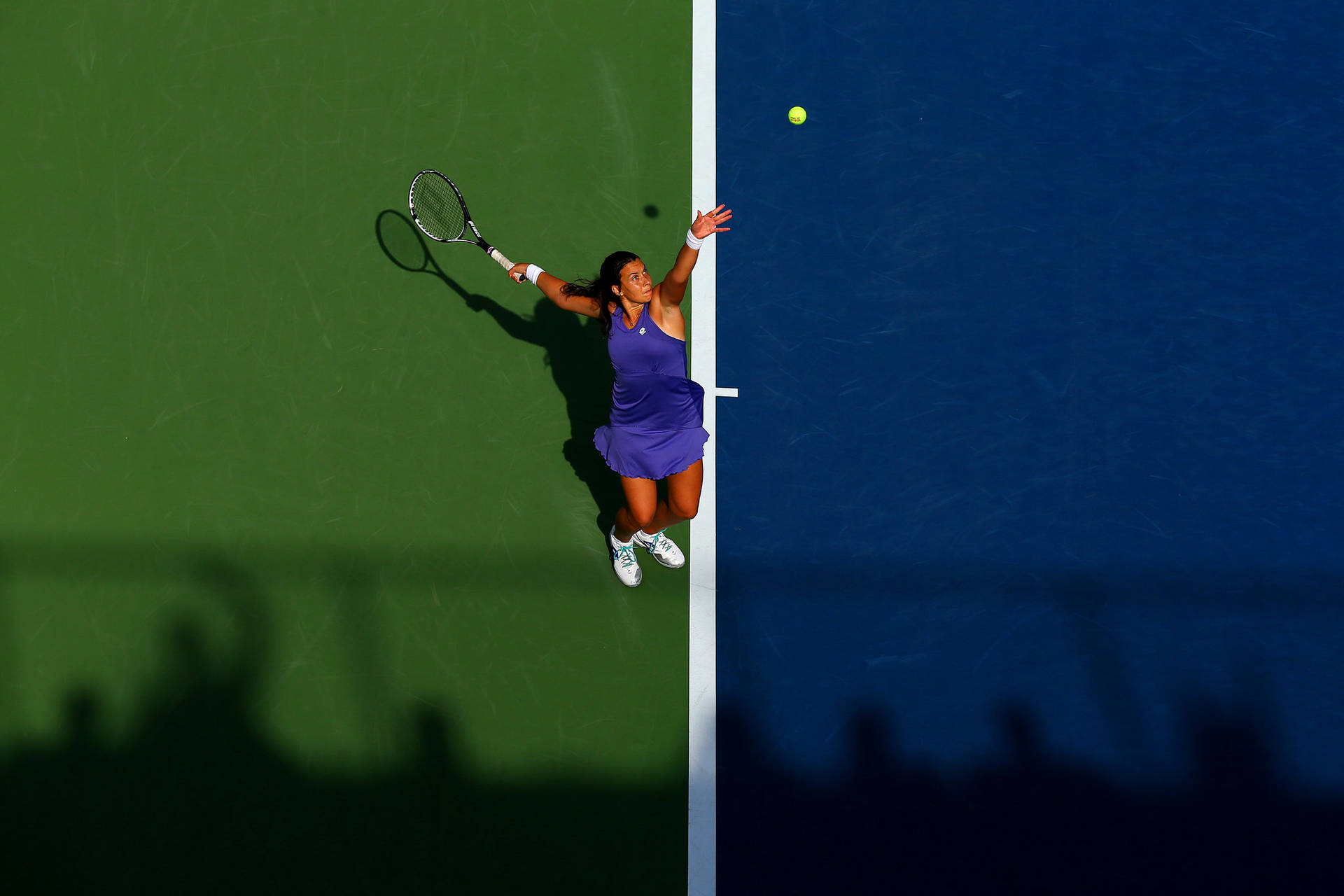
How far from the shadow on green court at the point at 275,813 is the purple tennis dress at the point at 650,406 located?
1.93m

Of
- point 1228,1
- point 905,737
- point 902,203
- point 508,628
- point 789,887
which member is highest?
point 1228,1

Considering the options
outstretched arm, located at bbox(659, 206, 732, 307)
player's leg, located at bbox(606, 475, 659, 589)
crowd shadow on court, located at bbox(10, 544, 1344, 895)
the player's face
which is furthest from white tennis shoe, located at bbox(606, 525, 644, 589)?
outstretched arm, located at bbox(659, 206, 732, 307)

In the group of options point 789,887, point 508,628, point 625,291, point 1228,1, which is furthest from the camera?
point 1228,1

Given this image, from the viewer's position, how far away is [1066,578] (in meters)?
5.66

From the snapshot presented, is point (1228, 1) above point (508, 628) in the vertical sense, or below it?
above

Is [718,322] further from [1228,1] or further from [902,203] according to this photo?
[1228,1]

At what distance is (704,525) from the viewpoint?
5883 mm

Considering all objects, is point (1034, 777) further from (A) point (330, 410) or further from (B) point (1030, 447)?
(A) point (330, 410)

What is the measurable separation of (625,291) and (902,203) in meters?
2.90

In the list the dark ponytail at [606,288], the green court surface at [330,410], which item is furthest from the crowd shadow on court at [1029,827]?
the dark ponytail at [606,288]

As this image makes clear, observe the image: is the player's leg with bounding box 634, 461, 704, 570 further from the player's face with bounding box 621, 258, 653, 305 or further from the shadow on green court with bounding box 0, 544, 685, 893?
the shadow on green court with bounding box 0, 544, 685, 893

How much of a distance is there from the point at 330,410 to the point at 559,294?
2150mm

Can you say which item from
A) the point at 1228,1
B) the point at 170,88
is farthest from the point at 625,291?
the point at 1228,1

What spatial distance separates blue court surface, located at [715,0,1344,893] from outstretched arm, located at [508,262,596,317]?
1509mm
